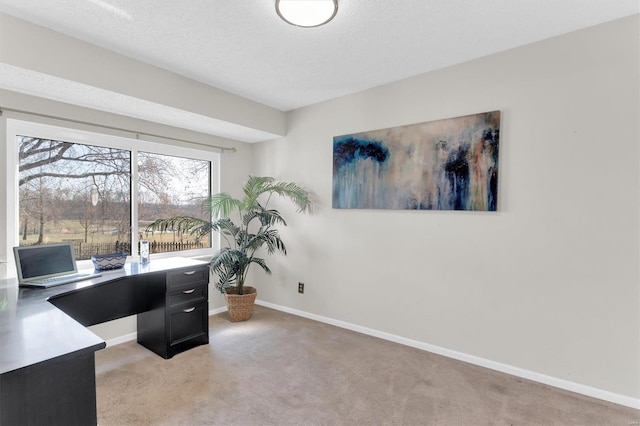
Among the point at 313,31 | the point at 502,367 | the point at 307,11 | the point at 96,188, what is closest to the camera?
the point at 307,11

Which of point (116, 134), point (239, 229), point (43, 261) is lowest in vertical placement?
point (43, 261)

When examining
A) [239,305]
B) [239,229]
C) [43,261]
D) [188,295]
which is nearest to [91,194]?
[43,261]

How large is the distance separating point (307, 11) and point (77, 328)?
1.93m

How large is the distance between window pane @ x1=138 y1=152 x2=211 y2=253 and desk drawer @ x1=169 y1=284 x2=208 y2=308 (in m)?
0.82

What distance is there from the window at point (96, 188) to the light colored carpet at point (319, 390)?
1048 millimetres

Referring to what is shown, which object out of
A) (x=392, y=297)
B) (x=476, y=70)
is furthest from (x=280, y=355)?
(x=476, y=70)

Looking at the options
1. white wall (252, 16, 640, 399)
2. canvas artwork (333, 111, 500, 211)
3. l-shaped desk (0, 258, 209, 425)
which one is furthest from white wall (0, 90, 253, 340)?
white wall (252, 16, 640, 399)

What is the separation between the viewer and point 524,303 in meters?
2.30

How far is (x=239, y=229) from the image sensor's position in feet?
11.6

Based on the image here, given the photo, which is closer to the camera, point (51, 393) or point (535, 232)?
point (51, 393)

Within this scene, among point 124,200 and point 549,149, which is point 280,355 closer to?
point 124,200

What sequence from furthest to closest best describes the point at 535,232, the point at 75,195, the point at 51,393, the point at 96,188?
the point at 96,188 < the point at 75,195 < the point at 535,232 < the point at 51,393

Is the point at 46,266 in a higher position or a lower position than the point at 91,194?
lower

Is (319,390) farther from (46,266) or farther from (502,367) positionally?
(46,266)
